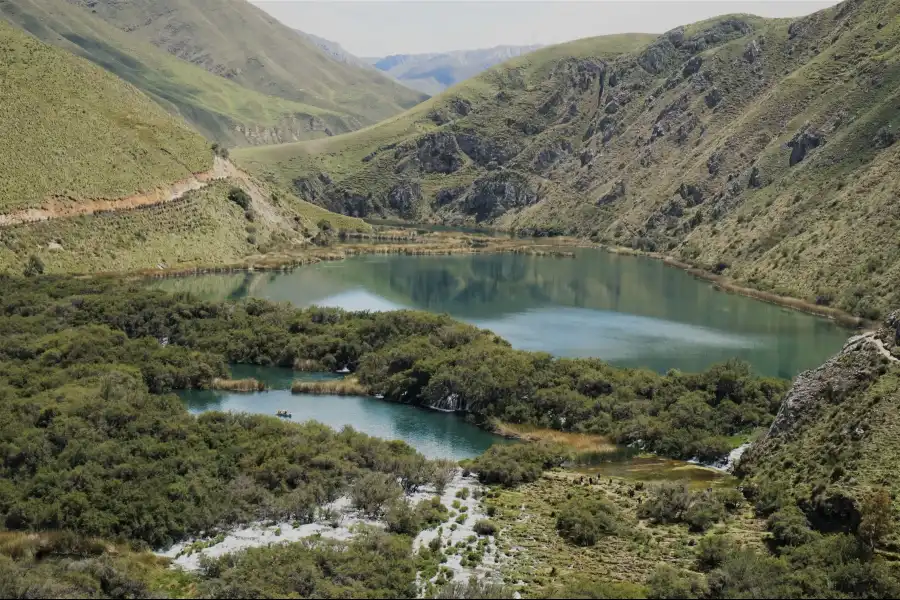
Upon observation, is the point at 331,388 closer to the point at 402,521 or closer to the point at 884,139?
the point at 402,521

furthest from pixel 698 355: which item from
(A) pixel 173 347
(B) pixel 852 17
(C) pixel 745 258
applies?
(B) pixel 852 17

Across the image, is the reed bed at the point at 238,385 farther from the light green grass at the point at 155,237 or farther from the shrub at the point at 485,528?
the light green grass at the point at 155,237

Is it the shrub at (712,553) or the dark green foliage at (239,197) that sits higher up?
the dark green foliage at (239,197)

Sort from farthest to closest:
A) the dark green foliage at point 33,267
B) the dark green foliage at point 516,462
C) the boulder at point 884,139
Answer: the boulder at point 884,139, the dark green foliage at point 33,267, the dark green foliage at point 516,462

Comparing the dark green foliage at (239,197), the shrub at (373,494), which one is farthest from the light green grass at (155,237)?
the shrub at (373,494)

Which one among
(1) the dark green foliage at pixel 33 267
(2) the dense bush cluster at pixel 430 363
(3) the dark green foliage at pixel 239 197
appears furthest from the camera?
(3) the dark green foliage at pixel 239 197

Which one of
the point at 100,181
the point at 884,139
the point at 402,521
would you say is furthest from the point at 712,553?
the point at 884,139
